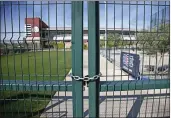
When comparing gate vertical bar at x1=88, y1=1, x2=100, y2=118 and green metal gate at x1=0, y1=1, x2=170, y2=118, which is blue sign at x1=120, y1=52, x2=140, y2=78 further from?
gate vertical bar at x1=88, y1=1, x2=100, y2=118

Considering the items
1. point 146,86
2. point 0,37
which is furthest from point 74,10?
point 146,86

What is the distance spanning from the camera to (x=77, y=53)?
276 centimetres

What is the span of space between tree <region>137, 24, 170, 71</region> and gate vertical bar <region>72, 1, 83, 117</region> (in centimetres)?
83

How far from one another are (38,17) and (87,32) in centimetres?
64

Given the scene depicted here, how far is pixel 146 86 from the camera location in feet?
10.2

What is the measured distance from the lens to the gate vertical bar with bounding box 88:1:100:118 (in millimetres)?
2664

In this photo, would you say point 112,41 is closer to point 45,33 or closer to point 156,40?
point 156,40

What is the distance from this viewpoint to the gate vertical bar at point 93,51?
2664 millimetres

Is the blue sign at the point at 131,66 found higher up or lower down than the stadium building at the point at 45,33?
lower down

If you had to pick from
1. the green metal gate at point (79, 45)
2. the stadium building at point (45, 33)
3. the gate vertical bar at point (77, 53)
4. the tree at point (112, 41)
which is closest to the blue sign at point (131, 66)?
the green metal gate at point (79, 45)

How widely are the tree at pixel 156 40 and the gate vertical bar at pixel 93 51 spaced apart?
2.27 feet

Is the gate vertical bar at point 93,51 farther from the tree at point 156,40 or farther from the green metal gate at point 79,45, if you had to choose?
the tree at point 156,40

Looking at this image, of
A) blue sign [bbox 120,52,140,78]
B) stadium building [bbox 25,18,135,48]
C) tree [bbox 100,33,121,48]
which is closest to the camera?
stadium building [bbox 25,18,135,48]

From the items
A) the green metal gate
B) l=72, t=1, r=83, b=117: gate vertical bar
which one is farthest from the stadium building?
l=72, t=1, r=83, b=117: gate vertical bar
